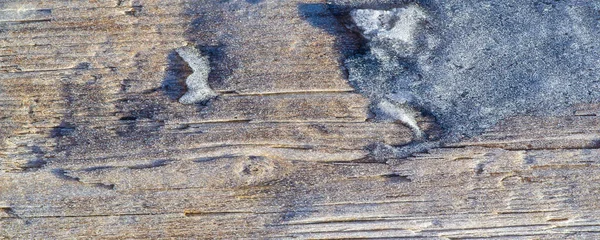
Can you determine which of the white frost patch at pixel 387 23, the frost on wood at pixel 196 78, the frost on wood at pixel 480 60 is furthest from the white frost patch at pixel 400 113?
the frost on wood at pixel 196 78

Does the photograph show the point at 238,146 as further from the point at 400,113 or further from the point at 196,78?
the point at 400,113

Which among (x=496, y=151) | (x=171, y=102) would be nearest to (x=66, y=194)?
(x=171, y=102)

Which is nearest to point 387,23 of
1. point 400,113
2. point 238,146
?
point 400,113

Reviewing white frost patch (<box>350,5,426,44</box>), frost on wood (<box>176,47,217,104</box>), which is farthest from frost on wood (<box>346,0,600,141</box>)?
frost on wood (<box>176,47,217,104</box>)

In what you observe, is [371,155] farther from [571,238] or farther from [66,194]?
[66,194]

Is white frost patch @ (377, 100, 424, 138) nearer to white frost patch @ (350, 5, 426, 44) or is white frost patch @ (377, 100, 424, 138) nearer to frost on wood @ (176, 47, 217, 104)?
white frost patch @ (350, 5, 426, 44)
